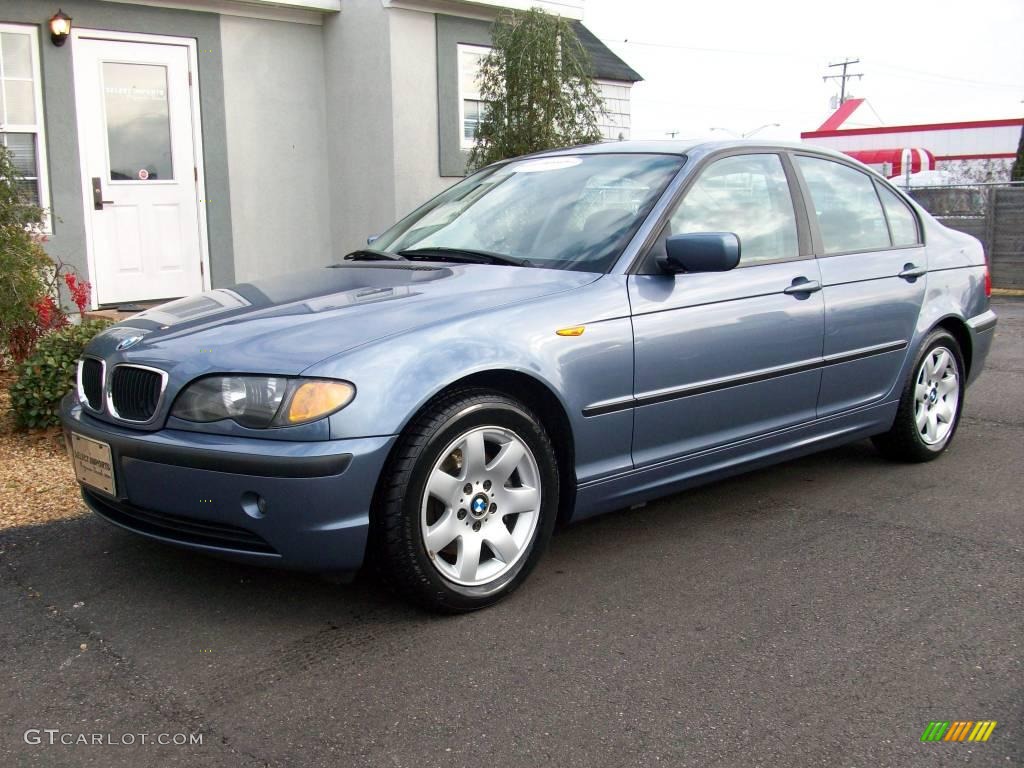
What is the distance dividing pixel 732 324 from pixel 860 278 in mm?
1031

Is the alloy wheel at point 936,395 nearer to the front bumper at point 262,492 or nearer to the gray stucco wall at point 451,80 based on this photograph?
the front bumper at point 262,492

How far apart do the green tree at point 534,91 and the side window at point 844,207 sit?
16.7ft

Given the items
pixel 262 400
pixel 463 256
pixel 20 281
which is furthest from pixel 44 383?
pixel 262 400

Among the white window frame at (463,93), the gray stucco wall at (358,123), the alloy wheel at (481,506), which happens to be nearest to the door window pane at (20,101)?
the gray stucco wall at (358,123)

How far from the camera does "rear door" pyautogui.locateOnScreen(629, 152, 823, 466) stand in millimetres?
4008

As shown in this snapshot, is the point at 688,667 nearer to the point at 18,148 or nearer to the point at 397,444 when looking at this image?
the point at 397,444

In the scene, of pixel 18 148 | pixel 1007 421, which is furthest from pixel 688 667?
pixel 18 148

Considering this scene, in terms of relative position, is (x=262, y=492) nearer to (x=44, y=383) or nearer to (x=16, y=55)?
(x=44, y=383)

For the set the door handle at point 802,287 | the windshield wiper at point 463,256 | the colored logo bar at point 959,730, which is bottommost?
the colored logo bar at point 959,730

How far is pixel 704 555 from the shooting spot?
416 centimetres

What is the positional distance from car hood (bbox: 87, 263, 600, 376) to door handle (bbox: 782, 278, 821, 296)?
1038 mm

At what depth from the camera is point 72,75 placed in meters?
9.06

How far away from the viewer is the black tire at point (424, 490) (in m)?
3.28

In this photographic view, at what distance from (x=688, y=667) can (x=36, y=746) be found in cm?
182
